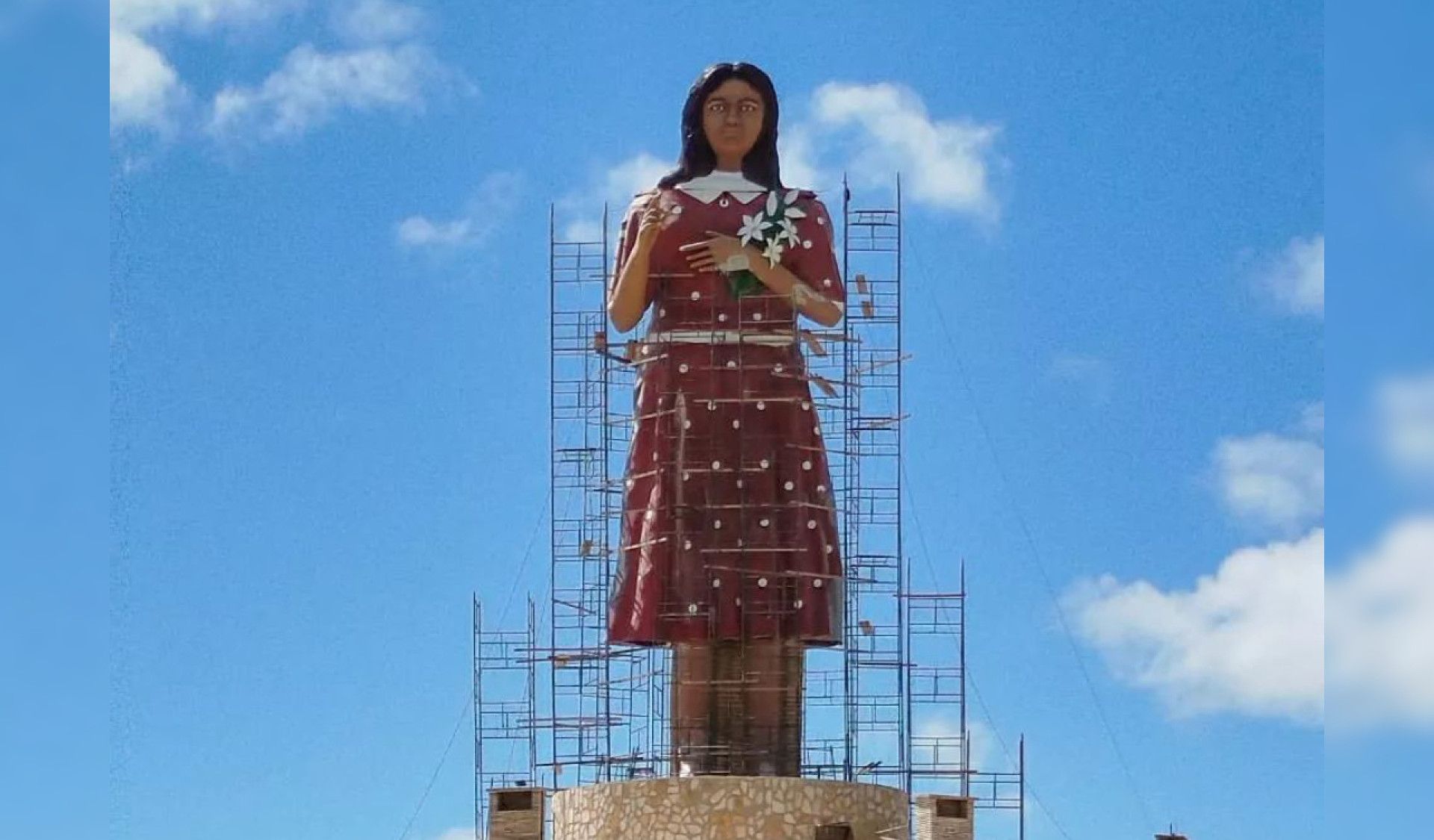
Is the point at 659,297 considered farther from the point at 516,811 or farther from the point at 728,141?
the point at 516,811

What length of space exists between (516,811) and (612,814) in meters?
1.57

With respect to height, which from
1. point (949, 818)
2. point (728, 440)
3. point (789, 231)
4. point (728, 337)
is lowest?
point (949, 818)

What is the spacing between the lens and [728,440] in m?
43.0

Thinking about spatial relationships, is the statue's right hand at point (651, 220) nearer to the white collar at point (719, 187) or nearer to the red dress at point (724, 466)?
the red dress at point (724, 466)

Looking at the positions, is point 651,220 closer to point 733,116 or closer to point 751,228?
point 751,228

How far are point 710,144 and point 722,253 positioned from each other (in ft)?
5.17

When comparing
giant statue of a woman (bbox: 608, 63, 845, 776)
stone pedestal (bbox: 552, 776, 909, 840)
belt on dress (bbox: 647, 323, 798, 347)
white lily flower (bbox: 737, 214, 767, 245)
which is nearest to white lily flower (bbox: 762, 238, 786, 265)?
giant statue of a woman (bbox: 608, 63, 845, 776)

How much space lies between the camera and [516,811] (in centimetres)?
4219

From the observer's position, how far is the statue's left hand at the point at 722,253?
43.0 metres

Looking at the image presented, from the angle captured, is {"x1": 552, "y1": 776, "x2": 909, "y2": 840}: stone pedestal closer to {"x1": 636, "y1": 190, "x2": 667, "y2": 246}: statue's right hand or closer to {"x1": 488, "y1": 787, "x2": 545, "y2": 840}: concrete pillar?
{"x1": 488, "y1": 787, "x2": 545, "y2": 840}: concrete pillar

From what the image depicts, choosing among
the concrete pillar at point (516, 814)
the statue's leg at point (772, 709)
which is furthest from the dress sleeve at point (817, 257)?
the concrete pillar at point (516, 814)

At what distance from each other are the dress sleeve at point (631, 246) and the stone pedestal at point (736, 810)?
6.30 meters

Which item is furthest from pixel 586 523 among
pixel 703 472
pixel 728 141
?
pixel 728 141

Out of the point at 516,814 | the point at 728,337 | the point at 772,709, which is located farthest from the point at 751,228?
the point at 516,814
